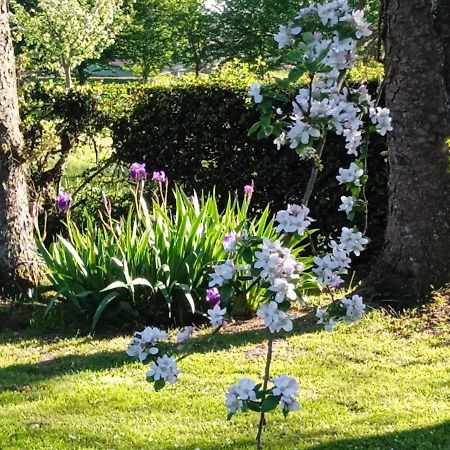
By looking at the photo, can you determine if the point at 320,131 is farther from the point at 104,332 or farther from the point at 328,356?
the point at 104,332

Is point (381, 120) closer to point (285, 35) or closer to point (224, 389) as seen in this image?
point (285, 35)

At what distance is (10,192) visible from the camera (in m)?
6.26

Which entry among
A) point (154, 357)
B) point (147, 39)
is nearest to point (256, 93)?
point (154, 357)

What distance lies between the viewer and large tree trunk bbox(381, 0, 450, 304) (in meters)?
5.73

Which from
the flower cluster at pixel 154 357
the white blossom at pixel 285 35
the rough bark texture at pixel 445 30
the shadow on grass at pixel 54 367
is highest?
the rough bark texture at pixel 445 30

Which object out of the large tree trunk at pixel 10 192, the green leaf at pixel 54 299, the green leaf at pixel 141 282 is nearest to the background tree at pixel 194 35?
the large tree trunk at pixel 10 192

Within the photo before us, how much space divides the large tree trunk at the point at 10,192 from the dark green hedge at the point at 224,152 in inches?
82.6

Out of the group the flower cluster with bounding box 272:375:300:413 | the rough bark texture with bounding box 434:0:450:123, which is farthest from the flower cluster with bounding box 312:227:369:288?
the rough bark texture with bounding box 434:0:450:123

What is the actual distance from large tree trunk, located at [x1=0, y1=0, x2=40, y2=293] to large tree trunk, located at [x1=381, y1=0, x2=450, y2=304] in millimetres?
2972

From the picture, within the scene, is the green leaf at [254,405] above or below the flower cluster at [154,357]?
below

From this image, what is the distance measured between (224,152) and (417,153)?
261 centimetres

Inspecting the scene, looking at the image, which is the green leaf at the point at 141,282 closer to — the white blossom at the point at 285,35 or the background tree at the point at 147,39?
the white blossom at the point at 285,35

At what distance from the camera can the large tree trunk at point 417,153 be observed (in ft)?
18.8

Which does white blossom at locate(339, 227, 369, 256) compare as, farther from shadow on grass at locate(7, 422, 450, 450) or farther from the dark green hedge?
the dark green hedge
